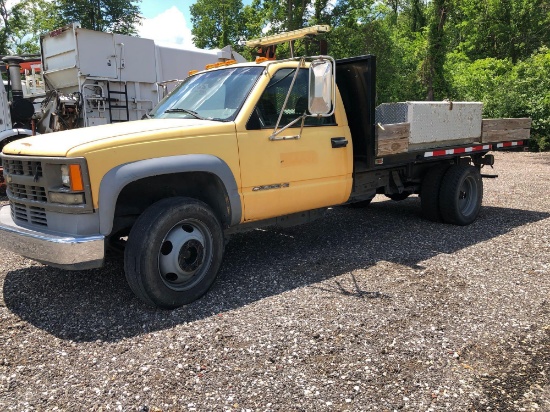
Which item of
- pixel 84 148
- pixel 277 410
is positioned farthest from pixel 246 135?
pixel 277 410

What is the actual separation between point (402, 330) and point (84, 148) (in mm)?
2878

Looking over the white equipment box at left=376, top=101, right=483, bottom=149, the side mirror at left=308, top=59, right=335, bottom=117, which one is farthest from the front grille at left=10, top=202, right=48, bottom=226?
the white equipment box at left=376, top=101, right=483, bottom=149

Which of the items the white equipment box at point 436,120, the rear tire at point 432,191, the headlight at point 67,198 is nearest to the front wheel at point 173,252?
the headlight at point 67,198

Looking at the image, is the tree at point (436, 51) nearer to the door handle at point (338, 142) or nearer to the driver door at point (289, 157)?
the door handle at point (338, 142)

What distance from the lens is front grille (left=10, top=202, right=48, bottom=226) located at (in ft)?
13.1

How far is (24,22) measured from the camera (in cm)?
3625

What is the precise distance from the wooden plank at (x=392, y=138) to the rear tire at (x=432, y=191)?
1.35 meters

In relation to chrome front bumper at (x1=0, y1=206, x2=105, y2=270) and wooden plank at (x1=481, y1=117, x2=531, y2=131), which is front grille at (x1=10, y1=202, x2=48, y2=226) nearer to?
chrome front bumper at (x1=0, y1=206, x2=105, y2=270)

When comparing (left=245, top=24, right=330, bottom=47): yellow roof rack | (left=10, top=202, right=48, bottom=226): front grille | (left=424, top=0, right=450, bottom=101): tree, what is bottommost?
(left=10, top=202, right=48, bottom=226): front grille

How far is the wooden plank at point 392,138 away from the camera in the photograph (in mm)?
5648

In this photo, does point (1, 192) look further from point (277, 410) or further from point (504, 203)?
point (504, 203)

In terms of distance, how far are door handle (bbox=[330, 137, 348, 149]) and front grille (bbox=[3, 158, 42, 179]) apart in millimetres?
2983

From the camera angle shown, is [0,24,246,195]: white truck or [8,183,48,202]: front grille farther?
[0,24,246,195]: white truck

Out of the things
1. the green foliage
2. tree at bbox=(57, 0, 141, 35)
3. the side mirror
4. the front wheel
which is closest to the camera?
the front wheel
